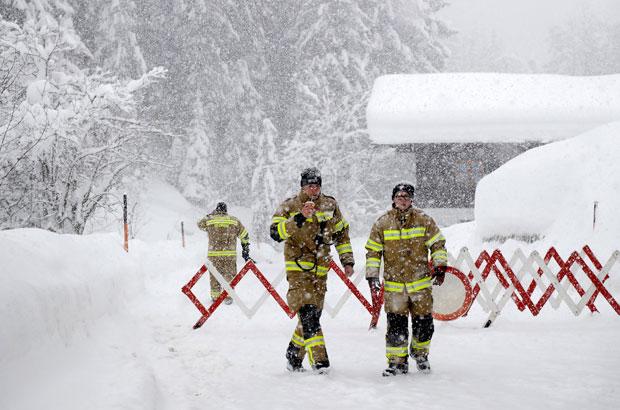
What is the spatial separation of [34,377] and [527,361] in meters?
4.42

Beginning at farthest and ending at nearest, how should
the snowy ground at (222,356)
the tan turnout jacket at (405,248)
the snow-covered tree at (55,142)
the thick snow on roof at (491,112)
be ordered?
the thick snow on roof at (491,112) < the snow-covered tree at (55,142) < the tan turnout jacket at (405,248) < the snowy ground at (222,356)

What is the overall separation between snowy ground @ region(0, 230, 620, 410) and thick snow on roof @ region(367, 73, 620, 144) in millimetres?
13902

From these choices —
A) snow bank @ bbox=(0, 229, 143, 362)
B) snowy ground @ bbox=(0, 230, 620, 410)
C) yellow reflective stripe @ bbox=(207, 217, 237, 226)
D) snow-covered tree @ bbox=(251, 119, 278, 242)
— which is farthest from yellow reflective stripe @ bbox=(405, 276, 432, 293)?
snow-covered tree @ bbox=(251, 119, 278, 242)

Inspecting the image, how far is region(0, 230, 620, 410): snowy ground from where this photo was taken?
419 cm

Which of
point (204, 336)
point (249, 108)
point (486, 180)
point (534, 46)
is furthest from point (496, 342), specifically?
point (534, 46)

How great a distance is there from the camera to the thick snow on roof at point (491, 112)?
2191 centimetres

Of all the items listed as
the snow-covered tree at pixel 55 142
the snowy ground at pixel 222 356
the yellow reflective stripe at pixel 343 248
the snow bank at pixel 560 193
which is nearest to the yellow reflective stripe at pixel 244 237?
the snowy ground at pixel 222 356

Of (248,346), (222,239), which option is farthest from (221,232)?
(248,346)

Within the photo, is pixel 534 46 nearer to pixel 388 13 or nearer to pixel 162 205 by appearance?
pixel 388 13

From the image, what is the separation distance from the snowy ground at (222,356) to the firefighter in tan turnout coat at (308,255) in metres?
0.28

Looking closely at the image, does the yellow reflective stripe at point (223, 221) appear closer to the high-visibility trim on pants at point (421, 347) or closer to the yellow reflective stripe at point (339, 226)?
the yellow reflective stripe at point (339, 226)

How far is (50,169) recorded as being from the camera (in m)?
13.0

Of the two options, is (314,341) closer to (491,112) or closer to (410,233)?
(410,233)

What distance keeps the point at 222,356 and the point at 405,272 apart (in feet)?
7.28
